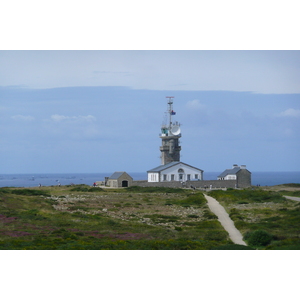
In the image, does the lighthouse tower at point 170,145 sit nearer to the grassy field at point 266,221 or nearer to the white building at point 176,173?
the white building at point 176,173

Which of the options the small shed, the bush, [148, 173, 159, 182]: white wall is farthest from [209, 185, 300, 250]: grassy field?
[148, 173, 159, 182]: white wall

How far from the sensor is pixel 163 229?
2870 cm

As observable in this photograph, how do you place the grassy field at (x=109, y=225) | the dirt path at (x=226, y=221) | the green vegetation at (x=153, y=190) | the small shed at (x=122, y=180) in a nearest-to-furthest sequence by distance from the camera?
1. the grassy field at (x=109, y=225)
2. the dirt path at (x=226, y=221)
3. the green vegetation at (x=153, y=190)
4. the small shed at (x=122, y=180)

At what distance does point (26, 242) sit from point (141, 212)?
1536cm

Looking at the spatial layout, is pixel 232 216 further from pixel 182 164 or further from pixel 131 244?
pixel 182 164

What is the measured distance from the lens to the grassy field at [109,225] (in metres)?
23.5

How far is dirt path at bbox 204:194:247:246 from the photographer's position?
85.6 ft

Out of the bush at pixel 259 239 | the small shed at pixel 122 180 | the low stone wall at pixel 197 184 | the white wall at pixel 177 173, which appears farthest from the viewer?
the white wall at pixel 177 173

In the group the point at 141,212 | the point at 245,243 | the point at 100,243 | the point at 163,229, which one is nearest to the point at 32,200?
the point at 141,212

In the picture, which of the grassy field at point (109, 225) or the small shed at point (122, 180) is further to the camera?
the small shed at point (122, 180)

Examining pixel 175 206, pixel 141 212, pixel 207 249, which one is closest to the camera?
pixel 207 249

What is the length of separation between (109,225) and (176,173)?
Answer: 41085mm

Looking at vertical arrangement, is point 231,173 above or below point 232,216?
above

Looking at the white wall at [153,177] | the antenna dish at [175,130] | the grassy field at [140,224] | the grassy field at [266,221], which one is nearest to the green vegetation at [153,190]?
the white wall at [153,177]
